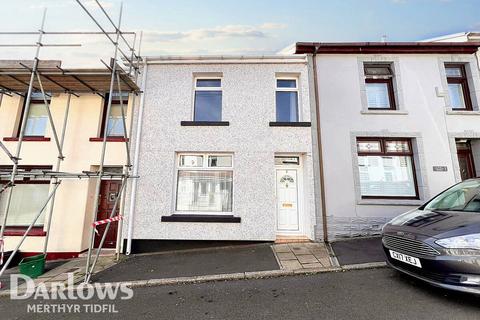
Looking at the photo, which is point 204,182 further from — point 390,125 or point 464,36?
point 464,36

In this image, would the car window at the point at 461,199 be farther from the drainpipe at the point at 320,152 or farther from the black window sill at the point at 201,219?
the black window sill at the point at 201,219

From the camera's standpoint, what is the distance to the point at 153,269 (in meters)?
4.97

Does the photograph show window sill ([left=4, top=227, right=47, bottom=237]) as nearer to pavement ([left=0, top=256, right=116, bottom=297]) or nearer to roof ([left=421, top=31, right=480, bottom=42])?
pavement ([left=0, top=256, right=116, bottom=297])

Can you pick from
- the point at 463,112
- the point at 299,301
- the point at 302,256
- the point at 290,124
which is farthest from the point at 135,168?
the point at 463,112

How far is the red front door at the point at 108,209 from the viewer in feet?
21.8

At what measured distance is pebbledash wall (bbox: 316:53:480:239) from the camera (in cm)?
638

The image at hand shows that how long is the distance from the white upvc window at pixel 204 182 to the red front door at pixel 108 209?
197cm

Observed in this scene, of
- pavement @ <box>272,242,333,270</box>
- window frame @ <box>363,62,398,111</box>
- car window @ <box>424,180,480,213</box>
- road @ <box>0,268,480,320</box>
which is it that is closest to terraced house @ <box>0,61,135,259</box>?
A: road @ <box>0,268,480,320</box>

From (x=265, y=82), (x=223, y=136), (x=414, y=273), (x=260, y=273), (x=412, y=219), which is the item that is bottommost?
(x=260, y=273)

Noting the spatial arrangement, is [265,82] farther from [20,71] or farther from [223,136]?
[20,71]

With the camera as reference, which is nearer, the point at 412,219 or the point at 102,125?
the point at 412,219

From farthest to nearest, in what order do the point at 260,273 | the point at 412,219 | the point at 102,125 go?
the point at 102,125
the point at 260,273
the point at 412,219

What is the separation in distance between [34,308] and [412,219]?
20.6 feet

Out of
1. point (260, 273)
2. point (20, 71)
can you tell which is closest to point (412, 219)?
Result: point (260, 273)
